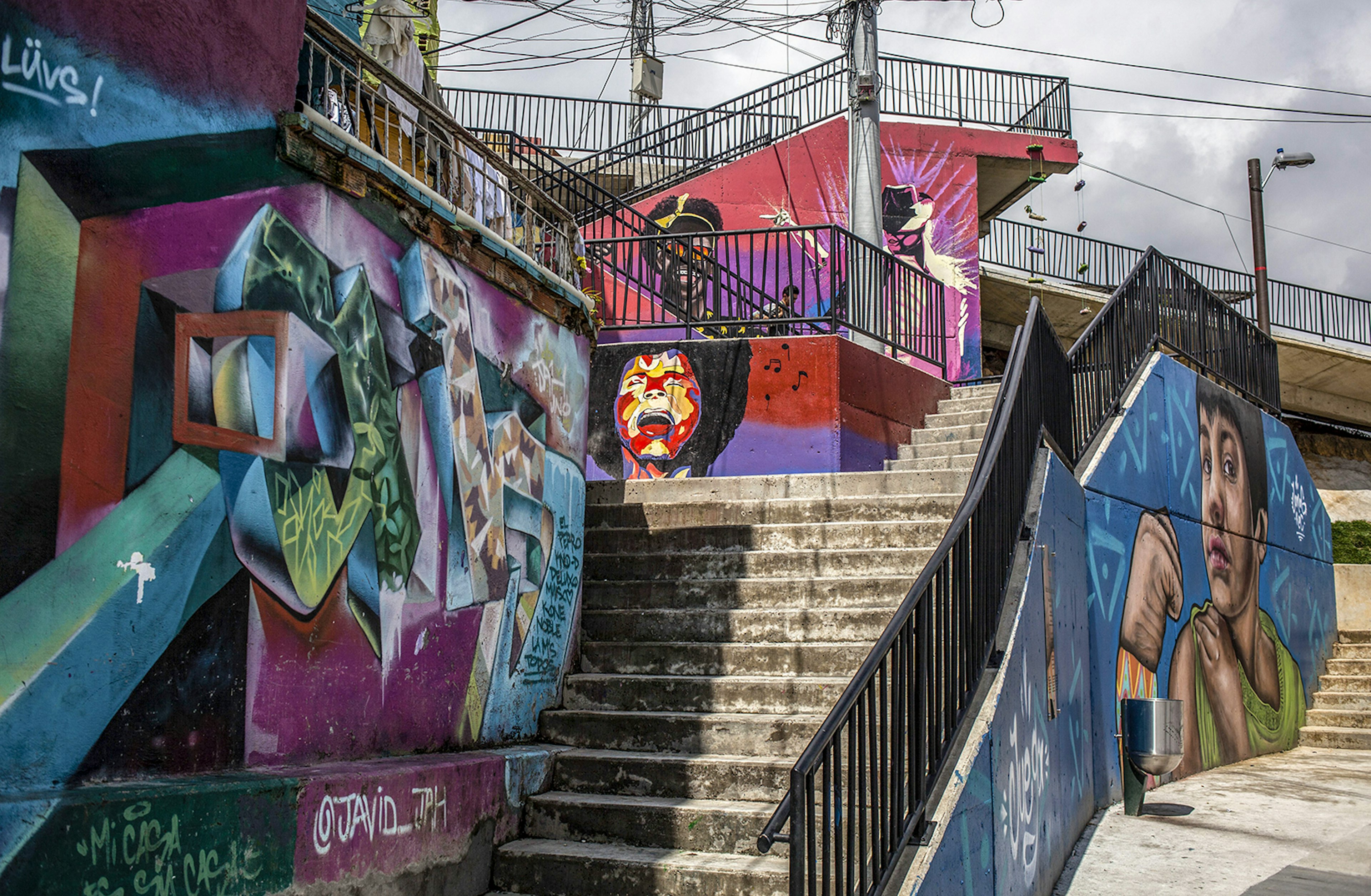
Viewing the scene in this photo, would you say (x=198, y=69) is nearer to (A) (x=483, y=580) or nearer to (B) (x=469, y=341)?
(B) (x=469, y=341)

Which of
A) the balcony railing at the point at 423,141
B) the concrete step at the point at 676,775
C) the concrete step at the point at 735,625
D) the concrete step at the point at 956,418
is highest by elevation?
the balcony railing at the point at 423,141

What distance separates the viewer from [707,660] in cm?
653

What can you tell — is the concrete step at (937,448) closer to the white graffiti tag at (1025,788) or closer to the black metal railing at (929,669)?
the black metal railing at (929,669)

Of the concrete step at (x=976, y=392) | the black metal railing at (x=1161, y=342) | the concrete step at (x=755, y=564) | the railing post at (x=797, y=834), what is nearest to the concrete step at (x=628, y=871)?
the railing post at (x=797, y=834)

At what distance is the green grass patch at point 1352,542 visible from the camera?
65.4 ft

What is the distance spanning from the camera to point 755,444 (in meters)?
10.9

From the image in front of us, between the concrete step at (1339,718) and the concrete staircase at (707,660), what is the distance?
7.24 m

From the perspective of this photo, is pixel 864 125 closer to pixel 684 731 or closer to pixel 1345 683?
pixel 1345 683

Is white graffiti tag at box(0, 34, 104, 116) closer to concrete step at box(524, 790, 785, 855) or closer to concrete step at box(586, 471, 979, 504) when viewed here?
concrete step at box(524, 790, 785, 855)

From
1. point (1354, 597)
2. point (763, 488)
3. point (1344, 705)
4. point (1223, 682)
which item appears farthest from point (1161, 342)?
point (1354, 597)

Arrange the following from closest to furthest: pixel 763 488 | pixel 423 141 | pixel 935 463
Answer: pixel 423 141, pixel 763 488, pixel 935 463

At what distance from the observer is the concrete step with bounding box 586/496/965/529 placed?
7656 millimetres

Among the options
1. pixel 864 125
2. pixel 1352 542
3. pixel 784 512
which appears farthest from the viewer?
pixel 1352 542

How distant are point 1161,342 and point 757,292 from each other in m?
4.25
